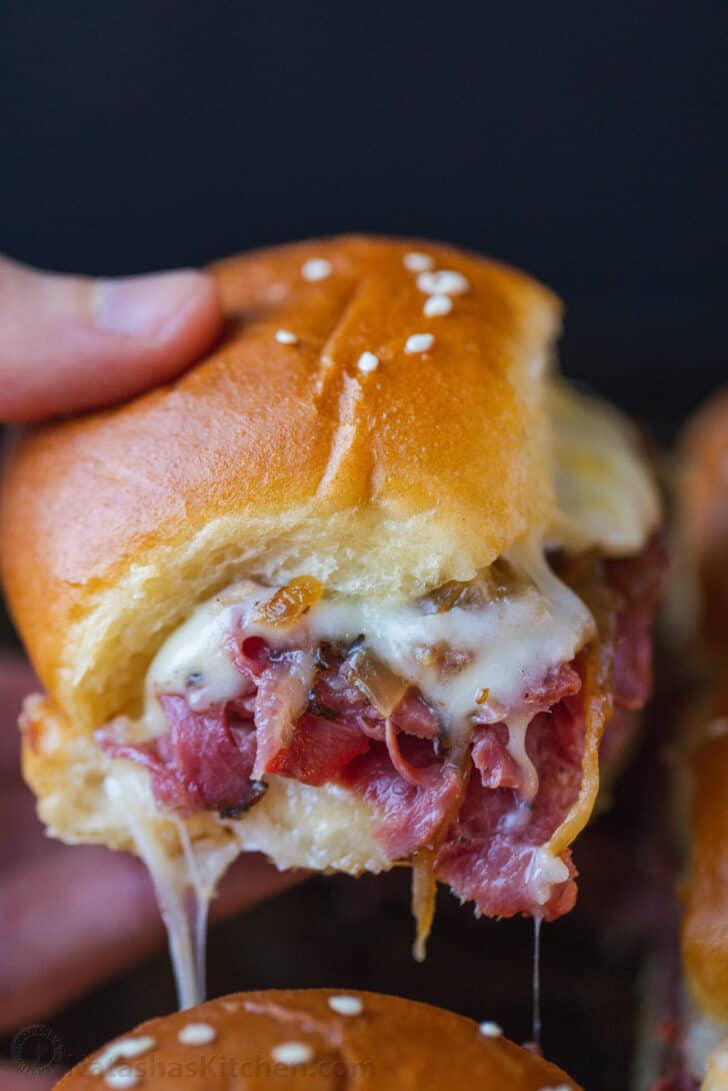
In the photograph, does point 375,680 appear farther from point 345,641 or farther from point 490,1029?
point 490,1029

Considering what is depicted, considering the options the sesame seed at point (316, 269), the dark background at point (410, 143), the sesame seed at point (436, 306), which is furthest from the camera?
the dark background at point (410, 143)

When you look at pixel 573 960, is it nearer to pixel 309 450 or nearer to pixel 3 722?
pixel 309 450

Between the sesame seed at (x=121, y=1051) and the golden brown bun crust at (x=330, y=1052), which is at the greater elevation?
the golden brown bun crust at (x=330, y=1052)

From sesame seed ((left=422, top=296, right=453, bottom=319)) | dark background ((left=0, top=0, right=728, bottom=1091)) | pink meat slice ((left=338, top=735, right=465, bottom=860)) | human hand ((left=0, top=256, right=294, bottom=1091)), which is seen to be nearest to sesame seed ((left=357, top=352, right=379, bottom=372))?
sesame seed ((left=422, top=296, right=453, bottom=319))

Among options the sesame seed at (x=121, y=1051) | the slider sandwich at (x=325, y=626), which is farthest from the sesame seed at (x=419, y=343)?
the sesame seed at (x=121, y=1051)

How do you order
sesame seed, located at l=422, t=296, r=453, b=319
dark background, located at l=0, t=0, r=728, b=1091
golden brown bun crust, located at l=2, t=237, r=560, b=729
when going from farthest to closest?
dark background, located at l=0, t=0, r=728, b=1091, sesame seed, located at l=422, t=296, r=453, b=319, golden brown bun crust, located at l=2, t=237, r=560, b=729

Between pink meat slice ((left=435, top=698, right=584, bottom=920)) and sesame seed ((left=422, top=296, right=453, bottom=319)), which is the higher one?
sesame seed ((left=422, top=296, right=453, bottom=319))

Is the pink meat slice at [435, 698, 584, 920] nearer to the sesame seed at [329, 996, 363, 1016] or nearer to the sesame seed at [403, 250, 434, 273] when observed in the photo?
the sesame seed at [329, 996, 363, 1016]

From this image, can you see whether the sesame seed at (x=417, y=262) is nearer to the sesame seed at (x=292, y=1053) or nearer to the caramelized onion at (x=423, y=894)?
the caramelized onion at (x=423, y=894)
